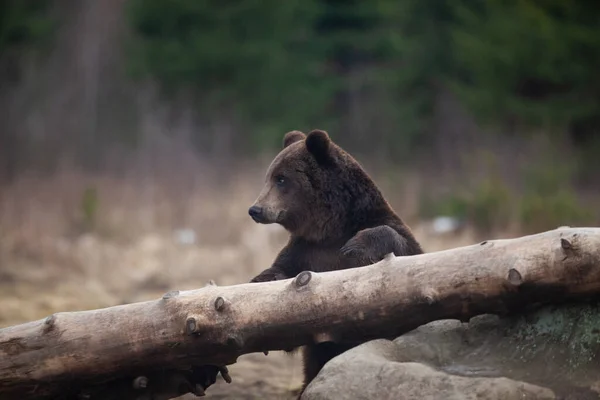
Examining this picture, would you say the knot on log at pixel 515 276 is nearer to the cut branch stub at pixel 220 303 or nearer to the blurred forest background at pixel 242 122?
the cut branch stub at pixel 220 303

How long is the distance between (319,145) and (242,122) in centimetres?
1679

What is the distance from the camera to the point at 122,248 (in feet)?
40.9

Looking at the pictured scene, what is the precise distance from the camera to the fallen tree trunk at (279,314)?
415 cm

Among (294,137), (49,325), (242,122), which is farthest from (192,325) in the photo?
(242,122)

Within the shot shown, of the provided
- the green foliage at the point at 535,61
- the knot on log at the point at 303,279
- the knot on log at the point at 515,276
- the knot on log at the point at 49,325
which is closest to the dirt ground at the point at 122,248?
the knot on log at the point at 49,325

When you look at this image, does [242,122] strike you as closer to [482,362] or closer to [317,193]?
[317,193]

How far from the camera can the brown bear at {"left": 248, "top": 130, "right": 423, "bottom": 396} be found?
218 inches

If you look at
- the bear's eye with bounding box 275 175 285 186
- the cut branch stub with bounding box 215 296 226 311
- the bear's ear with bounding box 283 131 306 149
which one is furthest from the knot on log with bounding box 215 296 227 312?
the bear's ear with bounding box 283 131 306 149

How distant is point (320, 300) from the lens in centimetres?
437

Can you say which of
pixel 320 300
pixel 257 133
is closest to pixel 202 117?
pixel 257 133

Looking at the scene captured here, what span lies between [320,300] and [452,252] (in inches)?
26.3

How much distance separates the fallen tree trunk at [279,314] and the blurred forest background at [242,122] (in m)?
4.12

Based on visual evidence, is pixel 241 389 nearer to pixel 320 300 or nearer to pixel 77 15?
pixel 320 300

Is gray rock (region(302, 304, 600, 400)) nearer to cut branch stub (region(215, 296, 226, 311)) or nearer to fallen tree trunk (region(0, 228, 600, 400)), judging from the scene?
fallen tree trunk (region(0, 228, 600, 400))
